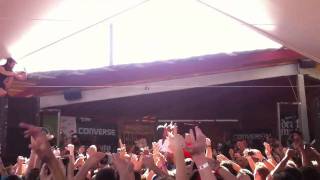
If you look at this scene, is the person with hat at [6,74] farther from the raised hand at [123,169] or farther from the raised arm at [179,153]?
the raised arm at [179,153]

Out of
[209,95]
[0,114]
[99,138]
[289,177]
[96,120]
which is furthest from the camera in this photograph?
[209,95]

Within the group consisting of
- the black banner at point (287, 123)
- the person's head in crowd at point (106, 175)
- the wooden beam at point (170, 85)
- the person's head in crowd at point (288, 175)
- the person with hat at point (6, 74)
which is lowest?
the person's head in crowd at point (288, 175)

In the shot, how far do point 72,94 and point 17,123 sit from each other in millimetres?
5169

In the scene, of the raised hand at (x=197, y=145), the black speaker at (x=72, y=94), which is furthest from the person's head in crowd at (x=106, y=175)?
the black speaker at (x=72, y=94)

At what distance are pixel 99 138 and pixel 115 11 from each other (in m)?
5.26

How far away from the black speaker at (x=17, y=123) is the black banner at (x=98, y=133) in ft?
14.3

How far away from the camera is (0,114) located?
7.43m

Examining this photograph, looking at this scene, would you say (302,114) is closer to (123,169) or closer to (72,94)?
(72,94)

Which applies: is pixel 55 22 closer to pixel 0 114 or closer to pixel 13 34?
pixel 13 34

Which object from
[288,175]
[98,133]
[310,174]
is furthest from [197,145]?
[98,133]

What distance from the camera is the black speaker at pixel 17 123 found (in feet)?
23.4

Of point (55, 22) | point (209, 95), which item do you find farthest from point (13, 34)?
point (209, 95)

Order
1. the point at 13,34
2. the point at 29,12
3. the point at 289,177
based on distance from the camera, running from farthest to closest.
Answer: the point at 13,34 < the point at 29,12 < the point at 289,177

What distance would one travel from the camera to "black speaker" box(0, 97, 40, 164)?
7133 millimetres
